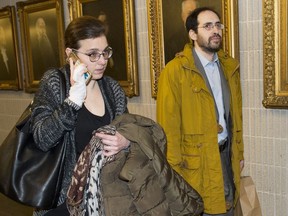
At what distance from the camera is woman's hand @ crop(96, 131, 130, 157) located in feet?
6.17

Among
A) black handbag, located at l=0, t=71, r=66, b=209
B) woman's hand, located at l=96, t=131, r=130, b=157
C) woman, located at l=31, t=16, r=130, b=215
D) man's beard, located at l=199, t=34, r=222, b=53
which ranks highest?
man's beard, located at l=199, t=34, r=222, b=53

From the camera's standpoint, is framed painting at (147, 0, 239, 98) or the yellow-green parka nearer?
the yellow-green parka

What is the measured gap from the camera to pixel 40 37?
5488mm

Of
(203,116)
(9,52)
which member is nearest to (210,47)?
(203,116)

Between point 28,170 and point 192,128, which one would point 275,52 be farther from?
point 28,170

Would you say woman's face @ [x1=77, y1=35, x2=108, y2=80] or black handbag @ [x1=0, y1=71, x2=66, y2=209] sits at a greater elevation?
woman's face @ [x1=77, y1=35, x2=108, y2=80]

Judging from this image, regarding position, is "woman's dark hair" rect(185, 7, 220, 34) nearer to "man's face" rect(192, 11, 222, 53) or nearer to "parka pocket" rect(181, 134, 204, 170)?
"man's face" rect(192, 11, 222, 53)

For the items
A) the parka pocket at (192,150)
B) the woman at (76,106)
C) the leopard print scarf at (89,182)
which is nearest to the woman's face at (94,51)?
the woman at (76,106)

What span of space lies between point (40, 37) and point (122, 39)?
161 centimetres

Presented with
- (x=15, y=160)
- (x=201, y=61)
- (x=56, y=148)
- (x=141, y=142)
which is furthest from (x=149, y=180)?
(x=201, y=61)

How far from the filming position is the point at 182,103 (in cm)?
300

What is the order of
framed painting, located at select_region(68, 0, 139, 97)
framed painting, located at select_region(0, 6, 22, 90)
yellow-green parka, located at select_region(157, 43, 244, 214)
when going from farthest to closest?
1. framed painting, located at select_region(0, 6, 22, 90)
2. framed painting, located at select_region(68, 0, 139, 97)
3. yellow-green parka, located at select_region(157, 43, 244, 214)

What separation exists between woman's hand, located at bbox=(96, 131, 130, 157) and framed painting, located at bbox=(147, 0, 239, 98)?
1813 millimetres

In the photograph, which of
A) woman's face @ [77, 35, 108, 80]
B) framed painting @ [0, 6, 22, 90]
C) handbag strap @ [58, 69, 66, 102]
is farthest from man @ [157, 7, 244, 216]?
framed painting @ [0, 6, 22, 90]
